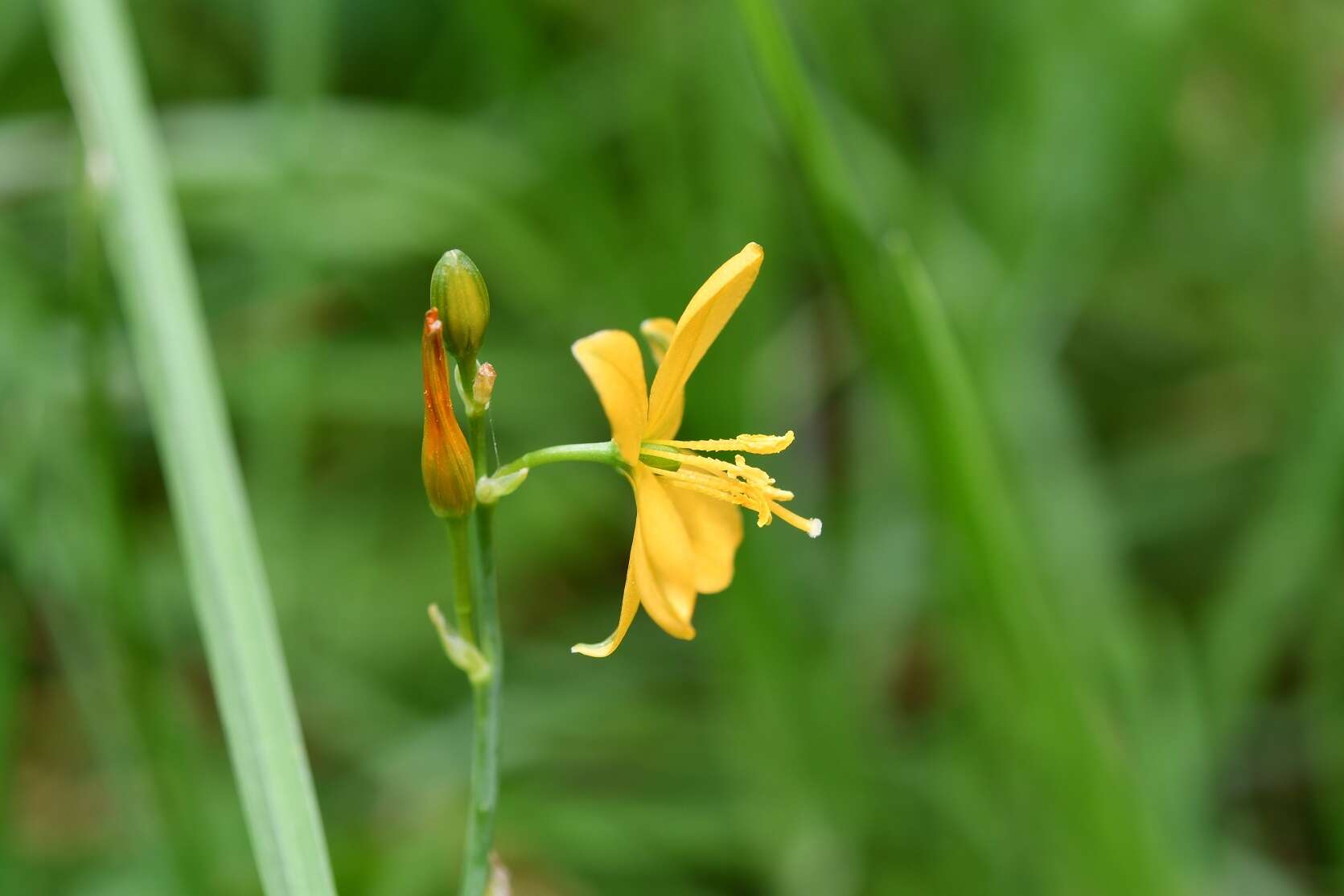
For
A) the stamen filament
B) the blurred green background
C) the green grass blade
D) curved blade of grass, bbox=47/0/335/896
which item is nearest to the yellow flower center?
the stamen filament

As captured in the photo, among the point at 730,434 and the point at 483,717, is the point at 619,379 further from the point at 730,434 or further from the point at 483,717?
the point at 730,434

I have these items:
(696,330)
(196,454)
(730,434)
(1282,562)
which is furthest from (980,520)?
(1282,562)

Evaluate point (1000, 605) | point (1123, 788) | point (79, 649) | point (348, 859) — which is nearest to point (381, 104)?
point (79, 649)

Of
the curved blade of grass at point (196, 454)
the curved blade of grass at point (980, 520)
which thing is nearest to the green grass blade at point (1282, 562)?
the curved blade of grass at point (980, 520)

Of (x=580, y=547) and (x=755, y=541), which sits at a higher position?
(x=580, y=547)

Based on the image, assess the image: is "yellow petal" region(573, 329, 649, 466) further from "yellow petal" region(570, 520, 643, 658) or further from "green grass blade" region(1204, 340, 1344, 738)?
"green grass blade" region(1204, 340, 1344, 738)

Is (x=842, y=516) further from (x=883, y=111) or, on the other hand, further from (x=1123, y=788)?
(x=1123, y=788)

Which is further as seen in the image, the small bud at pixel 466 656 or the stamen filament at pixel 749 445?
the stamen filament at pixel 749 445

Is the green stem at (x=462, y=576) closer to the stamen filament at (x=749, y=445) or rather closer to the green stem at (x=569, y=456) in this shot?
the green stem at (x=569, y=456)
